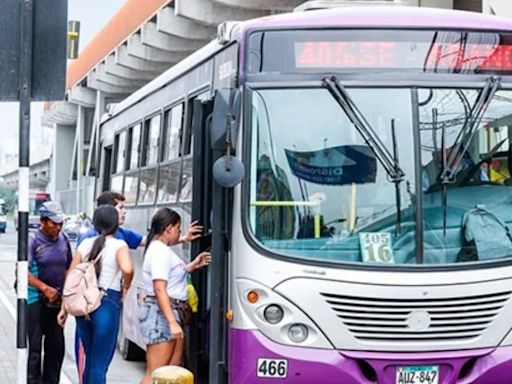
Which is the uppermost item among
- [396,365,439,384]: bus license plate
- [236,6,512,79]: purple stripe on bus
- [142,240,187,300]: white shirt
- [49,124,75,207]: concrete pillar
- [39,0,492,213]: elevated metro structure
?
[39,0,492,213]: elevated metro structure

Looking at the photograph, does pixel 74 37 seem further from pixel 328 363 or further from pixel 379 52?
pixel 328 363

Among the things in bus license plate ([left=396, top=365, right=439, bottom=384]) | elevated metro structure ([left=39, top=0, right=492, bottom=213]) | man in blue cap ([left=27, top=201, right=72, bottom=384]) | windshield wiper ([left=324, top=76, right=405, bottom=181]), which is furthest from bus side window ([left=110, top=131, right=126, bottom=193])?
bus license plate ([left=396, top=365, right=439, bottom=384])

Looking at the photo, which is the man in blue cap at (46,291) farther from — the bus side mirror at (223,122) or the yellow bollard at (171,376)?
the yellow bollard at (171,376)

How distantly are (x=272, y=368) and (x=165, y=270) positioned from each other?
4.56 feet

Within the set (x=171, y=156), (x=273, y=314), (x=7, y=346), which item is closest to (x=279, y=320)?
(x=273, y=314)

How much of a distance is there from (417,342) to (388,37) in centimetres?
217

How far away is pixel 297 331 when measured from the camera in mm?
7676

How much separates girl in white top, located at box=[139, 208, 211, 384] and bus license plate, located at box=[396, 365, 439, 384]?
1.78m

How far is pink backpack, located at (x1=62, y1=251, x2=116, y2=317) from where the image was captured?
338 inches

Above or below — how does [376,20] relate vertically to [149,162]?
above

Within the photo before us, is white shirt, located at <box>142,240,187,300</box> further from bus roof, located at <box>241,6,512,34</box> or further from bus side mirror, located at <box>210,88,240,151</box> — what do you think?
bus roof, located at <box>241,6,512,34</box>

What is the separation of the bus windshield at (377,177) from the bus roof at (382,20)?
0.51m

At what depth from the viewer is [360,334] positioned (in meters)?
7.63

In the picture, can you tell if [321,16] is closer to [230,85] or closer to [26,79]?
[230,85]
